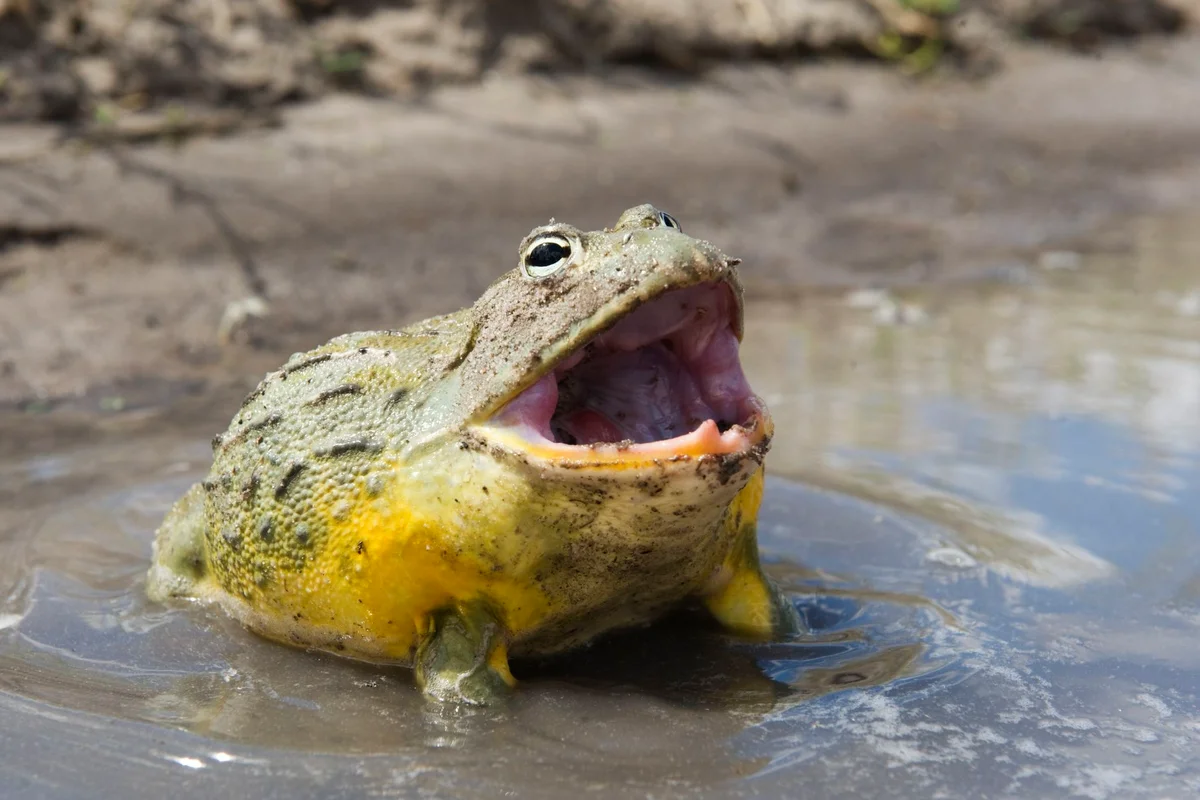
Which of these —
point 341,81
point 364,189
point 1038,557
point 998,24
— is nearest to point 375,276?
point 364,189

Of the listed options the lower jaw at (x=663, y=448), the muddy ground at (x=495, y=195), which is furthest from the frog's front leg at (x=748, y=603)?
the muddy ground at (x=495, y=195)

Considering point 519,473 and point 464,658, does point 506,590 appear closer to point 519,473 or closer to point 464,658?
point 464,658

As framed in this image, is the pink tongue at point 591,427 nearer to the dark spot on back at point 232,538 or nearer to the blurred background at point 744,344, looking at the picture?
the blurred background at point 744,344

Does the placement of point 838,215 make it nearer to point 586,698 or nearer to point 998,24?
point 998,24

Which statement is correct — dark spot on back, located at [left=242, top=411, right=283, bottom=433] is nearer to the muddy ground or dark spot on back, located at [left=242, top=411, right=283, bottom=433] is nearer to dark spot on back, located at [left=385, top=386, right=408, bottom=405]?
dark spot on back, located at [left=385, top=386, right=408, bottom=405]

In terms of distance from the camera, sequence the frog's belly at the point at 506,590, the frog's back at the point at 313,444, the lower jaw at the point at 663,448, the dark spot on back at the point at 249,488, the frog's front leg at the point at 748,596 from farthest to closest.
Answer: the frog's front leg at the point at 748,596, the dark spot on back at the point at 249,488, the frog's back at the point at 313,444, the frog's belly at the point at 506,590, the lower jaw at the point at 663,448

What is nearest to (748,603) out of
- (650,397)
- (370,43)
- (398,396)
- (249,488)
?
(650,397)
